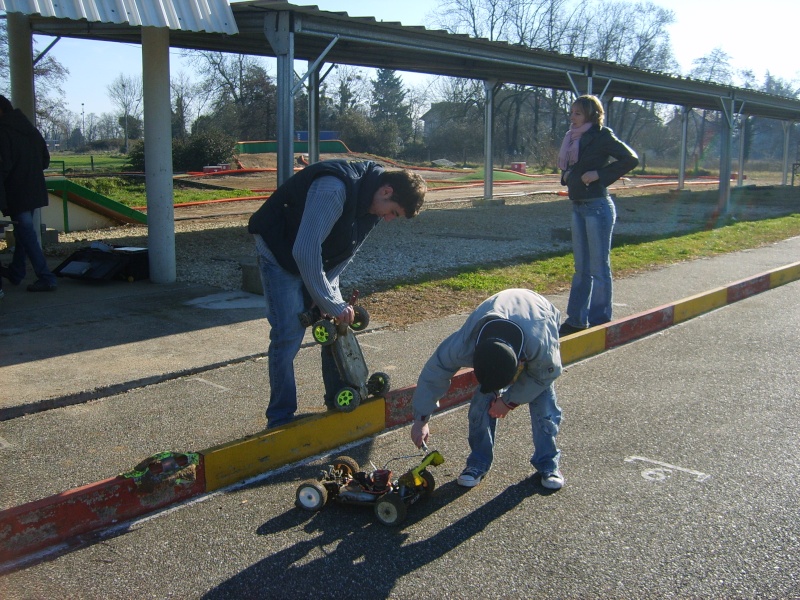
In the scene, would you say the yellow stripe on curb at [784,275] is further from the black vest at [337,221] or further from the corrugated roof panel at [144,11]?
the black vest at [337,221]

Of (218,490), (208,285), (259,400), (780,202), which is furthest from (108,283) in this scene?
(780,202)

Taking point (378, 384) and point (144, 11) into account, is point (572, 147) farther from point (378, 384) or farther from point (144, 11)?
point (144, 11)

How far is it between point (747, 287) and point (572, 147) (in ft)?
12.8

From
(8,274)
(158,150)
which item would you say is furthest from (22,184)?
(158,150)

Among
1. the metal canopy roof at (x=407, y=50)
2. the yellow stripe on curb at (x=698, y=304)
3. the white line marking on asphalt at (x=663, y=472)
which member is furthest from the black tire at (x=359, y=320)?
the metal canopy roof at (x=407, y=50)

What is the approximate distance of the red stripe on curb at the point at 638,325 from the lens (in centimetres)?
697

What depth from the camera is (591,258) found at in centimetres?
698

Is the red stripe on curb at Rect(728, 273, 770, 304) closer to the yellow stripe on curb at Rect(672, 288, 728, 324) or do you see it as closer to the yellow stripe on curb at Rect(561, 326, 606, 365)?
the yellow stripe on curb at Rect(672, 288, 728, 324)

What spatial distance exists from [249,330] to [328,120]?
5086cm

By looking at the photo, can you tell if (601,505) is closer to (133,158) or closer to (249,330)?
(249,330)

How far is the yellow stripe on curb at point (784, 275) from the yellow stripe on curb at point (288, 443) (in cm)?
730

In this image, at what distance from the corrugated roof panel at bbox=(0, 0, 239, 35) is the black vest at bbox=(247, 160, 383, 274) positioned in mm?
4343

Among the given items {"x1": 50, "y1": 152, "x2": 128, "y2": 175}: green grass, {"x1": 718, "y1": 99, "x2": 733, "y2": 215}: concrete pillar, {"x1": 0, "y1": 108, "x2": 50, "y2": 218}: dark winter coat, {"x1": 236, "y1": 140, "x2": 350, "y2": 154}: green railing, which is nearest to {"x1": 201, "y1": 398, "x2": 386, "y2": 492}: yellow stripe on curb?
{"x1": 0, "y1": 108, "x2": 50, "y2": 218}: dark winter coat

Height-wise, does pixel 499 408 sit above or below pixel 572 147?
below
